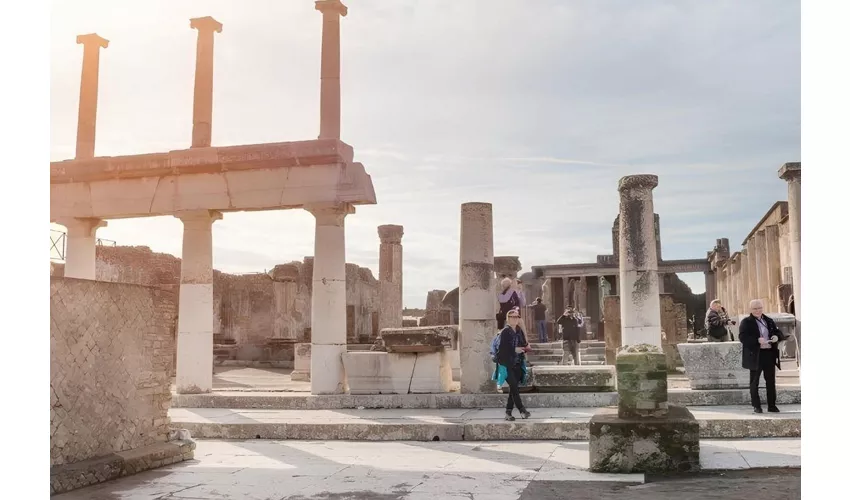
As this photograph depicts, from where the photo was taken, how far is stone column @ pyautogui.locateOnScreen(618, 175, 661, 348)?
1173 cm

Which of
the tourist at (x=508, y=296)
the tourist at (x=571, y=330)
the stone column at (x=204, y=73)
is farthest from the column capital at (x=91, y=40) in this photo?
the tourist at (x=571, y=330)

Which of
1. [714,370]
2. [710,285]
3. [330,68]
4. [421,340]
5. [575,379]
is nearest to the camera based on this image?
[714,370]

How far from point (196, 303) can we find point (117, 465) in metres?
6.31

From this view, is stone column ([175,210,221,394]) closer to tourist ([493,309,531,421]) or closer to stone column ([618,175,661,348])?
tourist ([493,309,531,421])

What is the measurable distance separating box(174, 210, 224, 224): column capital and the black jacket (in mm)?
8585

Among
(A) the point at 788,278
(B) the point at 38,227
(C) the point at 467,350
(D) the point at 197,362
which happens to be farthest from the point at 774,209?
(B) the point at 38,227

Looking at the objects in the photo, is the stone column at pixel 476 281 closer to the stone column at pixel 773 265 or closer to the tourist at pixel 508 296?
the tourist at pixel 508 296

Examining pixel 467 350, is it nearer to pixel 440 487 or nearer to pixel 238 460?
pixel 238 460

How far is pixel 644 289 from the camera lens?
11.8 meters

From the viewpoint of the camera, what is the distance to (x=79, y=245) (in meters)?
13.5

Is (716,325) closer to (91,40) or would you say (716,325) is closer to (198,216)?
(198,216)

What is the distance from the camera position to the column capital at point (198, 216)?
12.7 metres

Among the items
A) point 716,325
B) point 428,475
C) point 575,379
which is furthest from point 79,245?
point 716,325
